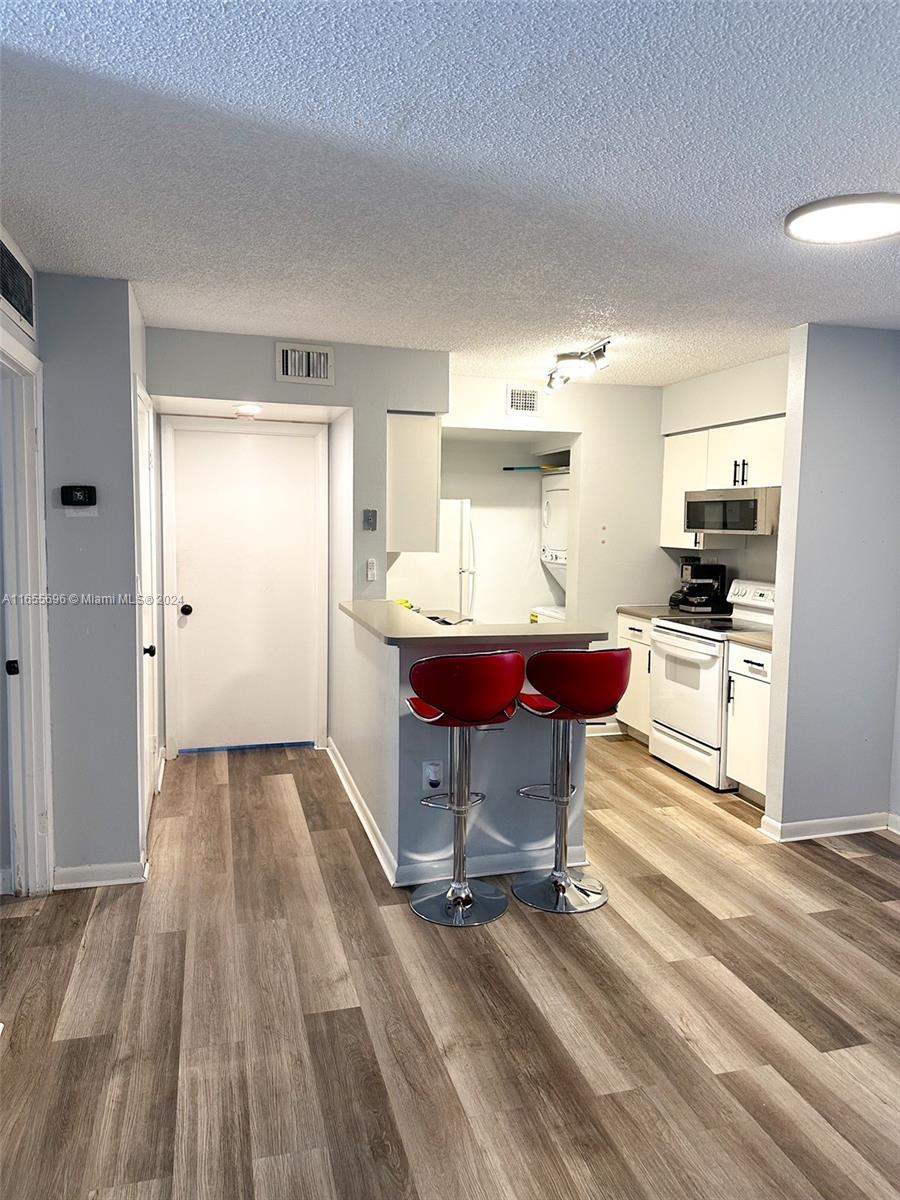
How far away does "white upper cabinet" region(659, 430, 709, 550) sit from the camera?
17.4ft

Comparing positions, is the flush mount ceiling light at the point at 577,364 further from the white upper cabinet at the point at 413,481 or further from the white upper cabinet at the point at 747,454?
the white upper cabinet at the point at 747,454

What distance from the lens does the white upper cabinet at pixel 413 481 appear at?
15.4 feet

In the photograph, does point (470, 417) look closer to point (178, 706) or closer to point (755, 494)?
point (755, 494)

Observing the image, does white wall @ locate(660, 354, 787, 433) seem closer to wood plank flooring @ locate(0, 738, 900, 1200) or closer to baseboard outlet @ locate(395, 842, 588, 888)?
wood plank flooring @ locate(0, 738, 900, 1200)

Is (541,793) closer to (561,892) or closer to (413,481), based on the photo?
(561,892)

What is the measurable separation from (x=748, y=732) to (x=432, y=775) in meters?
1.96

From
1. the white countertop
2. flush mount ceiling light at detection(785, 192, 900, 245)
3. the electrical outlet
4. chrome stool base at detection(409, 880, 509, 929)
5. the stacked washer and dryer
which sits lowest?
chrome stool base at detection(409, 880, 509, 929)

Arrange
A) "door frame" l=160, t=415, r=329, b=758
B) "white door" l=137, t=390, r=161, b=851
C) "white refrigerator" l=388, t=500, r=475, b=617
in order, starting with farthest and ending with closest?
1. "white refrigerator" l=388, t=500, r=475, b=617
2. "door frame" l=160, t=415, r=329, b=758
3. "white door" l=137, t=390, r=161, b=851

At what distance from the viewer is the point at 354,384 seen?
14.9 feet

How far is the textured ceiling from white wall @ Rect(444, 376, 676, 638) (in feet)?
6.44

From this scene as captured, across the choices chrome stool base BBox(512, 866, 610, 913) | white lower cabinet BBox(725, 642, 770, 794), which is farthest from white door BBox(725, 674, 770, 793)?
chrome stool base BBox(512, 866, 610, 913)

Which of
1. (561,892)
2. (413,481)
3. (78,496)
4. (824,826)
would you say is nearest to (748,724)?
(824,826)

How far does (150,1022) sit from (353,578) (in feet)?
8.43

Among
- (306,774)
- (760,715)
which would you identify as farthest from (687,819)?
(306,774)
